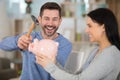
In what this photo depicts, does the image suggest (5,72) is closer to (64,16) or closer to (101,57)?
(64,16)

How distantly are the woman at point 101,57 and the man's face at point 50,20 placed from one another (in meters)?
0.26

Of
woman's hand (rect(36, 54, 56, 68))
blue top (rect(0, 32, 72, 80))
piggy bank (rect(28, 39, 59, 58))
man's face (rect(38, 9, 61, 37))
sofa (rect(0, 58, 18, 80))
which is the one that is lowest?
sofa (rect(0, 58, 18, 80))

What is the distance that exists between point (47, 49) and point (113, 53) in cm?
31

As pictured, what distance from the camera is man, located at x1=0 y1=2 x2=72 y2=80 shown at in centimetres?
148

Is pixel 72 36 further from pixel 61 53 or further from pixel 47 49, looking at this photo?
pixel 47 49

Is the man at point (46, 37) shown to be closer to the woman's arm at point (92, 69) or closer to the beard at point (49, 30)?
the beard at point (49, 30)

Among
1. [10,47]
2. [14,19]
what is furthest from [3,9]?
[10,47]

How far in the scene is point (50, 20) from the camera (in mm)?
1475

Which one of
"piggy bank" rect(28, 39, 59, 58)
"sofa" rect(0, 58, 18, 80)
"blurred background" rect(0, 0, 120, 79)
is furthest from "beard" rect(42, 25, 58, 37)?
"blurred background" rect(0, 0, 120, 79)

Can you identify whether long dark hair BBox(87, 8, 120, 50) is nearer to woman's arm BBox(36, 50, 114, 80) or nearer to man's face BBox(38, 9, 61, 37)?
woman's arm BBox(36, 50, 114, 80)

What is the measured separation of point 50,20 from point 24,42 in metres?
0.20

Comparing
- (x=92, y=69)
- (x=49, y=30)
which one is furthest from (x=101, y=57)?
(x=49, y=30)

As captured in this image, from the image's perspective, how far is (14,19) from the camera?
4840 millimetres

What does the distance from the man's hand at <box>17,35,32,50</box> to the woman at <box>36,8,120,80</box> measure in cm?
17
